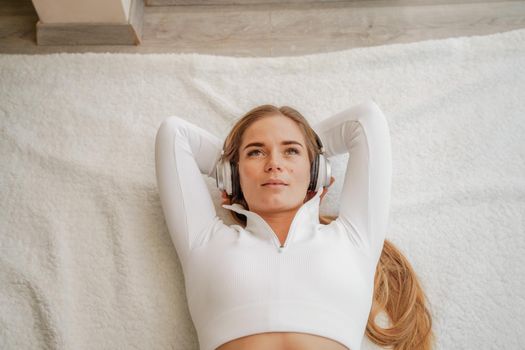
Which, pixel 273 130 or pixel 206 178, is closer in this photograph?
pixel 273 130

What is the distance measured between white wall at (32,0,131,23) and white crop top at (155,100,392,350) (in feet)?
2.30

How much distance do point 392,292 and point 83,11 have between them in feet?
4.90

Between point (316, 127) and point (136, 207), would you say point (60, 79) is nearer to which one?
point (136, 207)

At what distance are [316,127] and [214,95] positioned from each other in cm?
42

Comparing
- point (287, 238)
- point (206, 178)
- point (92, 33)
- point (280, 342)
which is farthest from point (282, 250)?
point (92, 33)

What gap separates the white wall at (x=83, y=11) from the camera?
1595 mm

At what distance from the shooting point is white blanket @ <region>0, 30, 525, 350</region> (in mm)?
1157

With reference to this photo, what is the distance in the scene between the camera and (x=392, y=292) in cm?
120

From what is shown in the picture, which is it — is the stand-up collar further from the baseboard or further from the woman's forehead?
the baseboard

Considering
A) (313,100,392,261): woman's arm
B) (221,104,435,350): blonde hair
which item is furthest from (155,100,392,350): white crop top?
(221,104,435,350): blonde hair

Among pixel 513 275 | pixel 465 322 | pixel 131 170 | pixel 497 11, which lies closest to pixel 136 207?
pixel 131 170

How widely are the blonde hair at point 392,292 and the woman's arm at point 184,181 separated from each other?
0.09 m

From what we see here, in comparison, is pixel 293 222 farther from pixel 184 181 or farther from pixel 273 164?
pixel 184 181

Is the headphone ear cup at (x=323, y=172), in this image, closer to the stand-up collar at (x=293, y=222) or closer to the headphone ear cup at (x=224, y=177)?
the stand-up collar at (x=293, y=222)
